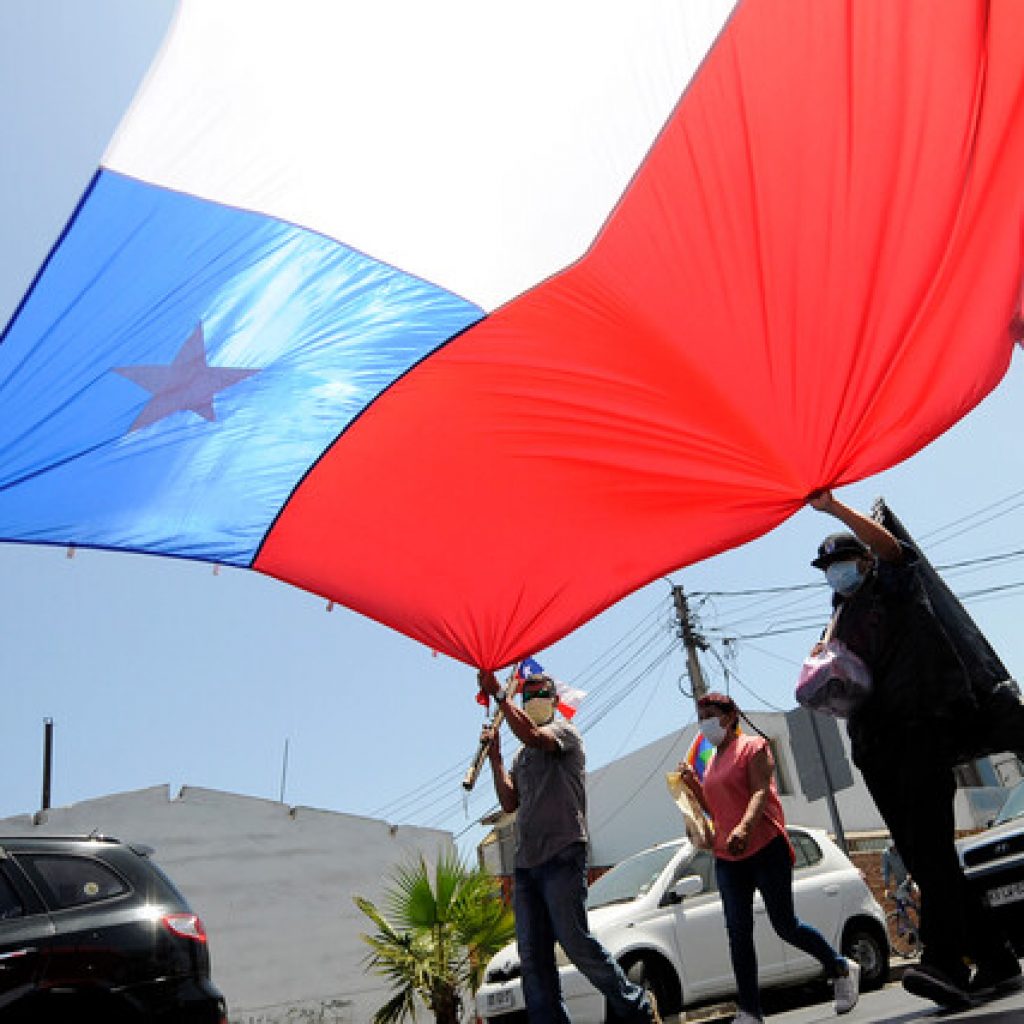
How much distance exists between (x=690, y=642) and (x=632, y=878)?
1426 centimetres

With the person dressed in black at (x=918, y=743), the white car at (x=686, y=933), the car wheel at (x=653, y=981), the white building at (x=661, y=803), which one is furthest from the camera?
the white building at (x=661, y=803)

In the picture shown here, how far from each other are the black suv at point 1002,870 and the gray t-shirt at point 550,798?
2.33 metres

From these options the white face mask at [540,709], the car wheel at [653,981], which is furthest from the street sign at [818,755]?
the white face mask at [540,709]

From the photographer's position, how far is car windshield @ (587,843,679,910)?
29.7 ft

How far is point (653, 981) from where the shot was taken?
839 cm

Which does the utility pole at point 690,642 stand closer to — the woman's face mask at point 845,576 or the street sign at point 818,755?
the street sign at point 818,755

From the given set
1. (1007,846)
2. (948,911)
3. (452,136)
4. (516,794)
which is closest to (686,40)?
(452,136)

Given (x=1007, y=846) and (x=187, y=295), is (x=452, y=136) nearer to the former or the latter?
(x=187, y=295)

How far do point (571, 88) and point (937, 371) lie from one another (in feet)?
6.12

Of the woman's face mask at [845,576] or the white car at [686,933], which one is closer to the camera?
the woman's face mask at [845,576]

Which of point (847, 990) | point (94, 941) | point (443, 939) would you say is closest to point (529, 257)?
point (94, 941)

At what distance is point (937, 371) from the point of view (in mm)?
4176

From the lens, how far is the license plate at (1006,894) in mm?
5891

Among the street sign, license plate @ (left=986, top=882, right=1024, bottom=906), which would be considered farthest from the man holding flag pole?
the street sign
